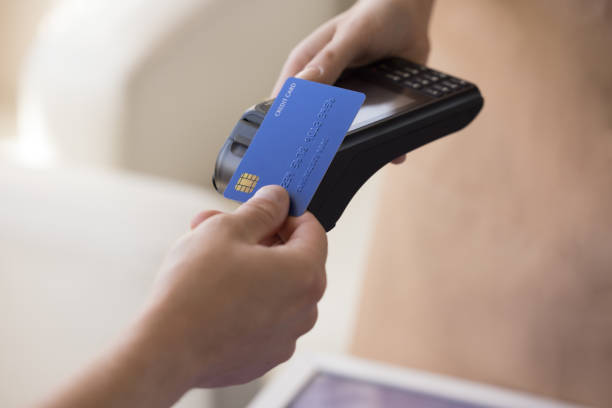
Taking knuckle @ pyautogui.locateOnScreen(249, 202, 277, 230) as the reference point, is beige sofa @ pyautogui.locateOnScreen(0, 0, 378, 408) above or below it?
below

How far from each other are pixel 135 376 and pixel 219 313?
4 cm

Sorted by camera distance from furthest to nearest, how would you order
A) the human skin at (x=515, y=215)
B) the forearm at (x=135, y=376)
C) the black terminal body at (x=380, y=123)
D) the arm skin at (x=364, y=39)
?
the human skin at (x=515, y=215)
the arm skin at (x=364, y=39)
the black terminal body at (x=380, y=123)
the forearm at (x=135, y=376)

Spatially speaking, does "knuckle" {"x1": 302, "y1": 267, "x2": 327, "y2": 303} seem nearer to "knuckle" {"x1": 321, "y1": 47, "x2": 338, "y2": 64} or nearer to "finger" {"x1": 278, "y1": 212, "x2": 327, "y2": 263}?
"finger" {"x1": 278, "y1": 212, "x2": 327, "y2": 263}

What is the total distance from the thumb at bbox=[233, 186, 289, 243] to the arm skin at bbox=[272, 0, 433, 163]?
0.14 m

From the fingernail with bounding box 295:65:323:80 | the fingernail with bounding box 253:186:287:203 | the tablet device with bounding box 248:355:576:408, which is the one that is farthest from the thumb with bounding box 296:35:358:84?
the tablet device with bounding box 248:355:576:408

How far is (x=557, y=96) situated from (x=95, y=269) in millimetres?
471

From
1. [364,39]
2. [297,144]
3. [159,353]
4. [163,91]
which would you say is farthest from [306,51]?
[163,91]

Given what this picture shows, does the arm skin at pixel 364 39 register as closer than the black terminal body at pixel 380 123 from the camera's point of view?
No

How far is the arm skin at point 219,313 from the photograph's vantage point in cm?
25

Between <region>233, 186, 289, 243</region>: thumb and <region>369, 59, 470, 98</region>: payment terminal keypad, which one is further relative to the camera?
<region>369, 59, 470, 98</region>: payment terminal keypad

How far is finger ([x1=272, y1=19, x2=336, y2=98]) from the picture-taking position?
479mm

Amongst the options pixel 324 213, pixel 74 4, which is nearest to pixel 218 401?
pixel 324 213

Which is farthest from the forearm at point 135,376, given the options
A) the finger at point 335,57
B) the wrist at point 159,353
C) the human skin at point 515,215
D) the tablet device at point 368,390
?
the human skin at point 515,215

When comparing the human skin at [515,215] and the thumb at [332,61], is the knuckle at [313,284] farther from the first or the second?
the human skin at [515,215]
